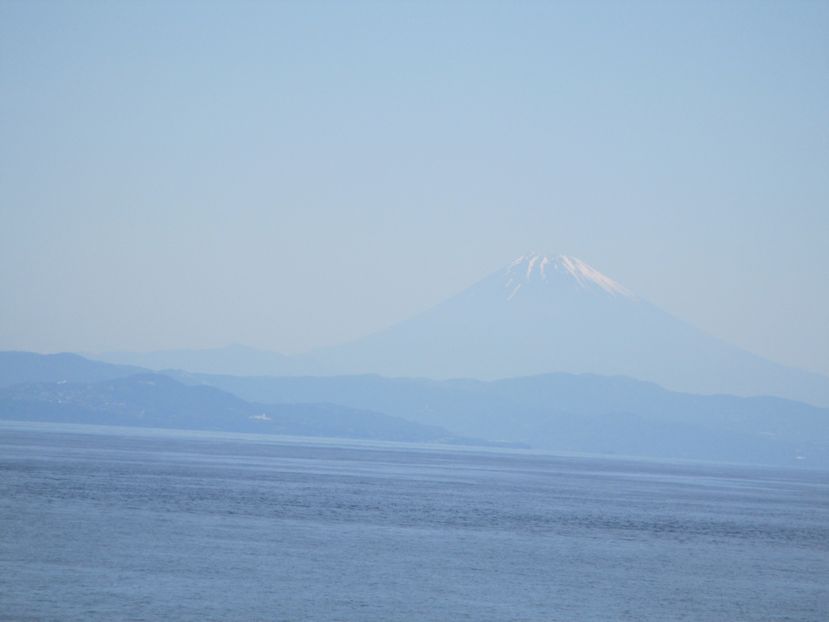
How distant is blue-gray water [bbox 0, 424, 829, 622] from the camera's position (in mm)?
35875

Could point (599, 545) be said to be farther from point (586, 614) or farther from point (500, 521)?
point (586, 614)

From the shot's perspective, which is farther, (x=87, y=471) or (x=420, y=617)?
(x=87, y=471)

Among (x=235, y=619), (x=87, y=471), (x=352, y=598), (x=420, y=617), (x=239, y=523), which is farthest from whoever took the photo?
(x=87, y=471)

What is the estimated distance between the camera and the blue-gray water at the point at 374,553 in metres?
35.9

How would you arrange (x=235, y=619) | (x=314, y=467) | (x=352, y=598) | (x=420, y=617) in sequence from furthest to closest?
(x=314, y=467) → (x=352, y=598) → (x=420, y=617) → (x=235, y=619)

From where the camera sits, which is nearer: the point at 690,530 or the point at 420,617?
the point at 420,617

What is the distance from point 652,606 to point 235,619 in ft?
46.8

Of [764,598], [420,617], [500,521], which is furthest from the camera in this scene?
[500,521]

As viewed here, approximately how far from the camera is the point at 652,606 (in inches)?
1556

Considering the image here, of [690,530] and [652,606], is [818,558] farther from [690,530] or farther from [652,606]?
[652,606]

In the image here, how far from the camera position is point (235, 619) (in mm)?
32406

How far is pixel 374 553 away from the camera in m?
48.2

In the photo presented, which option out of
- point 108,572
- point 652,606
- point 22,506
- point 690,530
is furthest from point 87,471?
point 652,606

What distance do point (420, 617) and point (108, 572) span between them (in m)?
10.6
